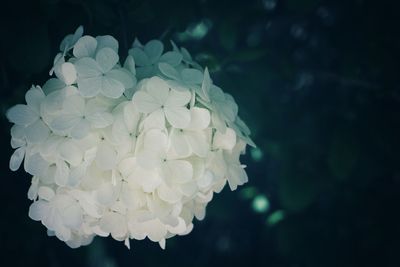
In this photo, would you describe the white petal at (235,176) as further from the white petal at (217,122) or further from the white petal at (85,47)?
the white petal at (85,47)

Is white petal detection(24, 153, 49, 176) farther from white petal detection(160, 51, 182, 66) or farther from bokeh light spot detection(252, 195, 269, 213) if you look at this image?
bokeh light spot detection(252, 195, 269, 213)

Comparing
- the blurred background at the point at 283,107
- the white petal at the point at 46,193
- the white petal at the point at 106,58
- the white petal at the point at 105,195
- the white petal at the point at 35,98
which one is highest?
the white petal at the point at 106,58

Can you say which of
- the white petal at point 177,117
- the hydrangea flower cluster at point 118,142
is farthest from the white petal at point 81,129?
the white petal at point 177,117

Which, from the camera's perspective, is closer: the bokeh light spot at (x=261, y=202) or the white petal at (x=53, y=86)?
the white petal at (x=53, y=86)

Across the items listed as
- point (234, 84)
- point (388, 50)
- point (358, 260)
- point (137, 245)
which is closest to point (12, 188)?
point (137, 245)

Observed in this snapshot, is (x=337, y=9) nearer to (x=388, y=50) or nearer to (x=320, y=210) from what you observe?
(x=388, y=50)

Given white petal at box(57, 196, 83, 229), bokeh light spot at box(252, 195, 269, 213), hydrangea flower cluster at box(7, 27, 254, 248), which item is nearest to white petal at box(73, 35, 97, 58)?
hydrangea flower cluster at box(7, 27, 254, 248)
